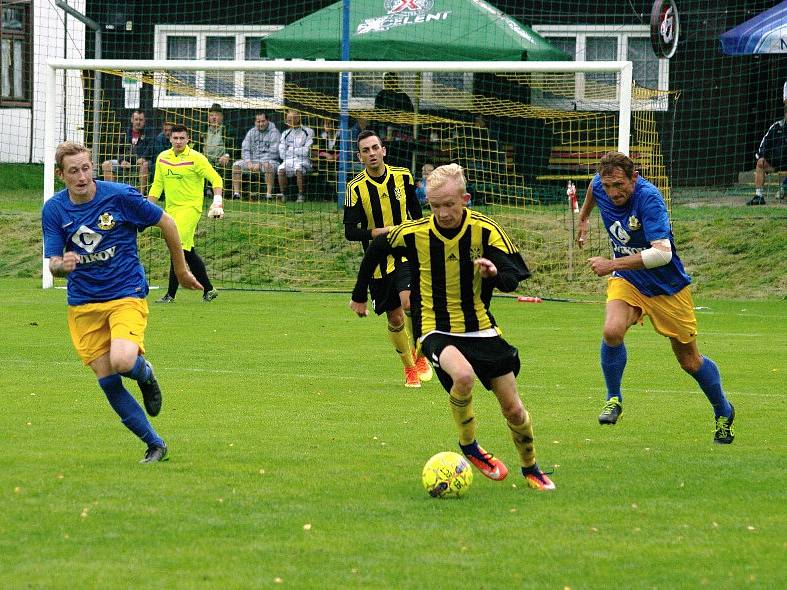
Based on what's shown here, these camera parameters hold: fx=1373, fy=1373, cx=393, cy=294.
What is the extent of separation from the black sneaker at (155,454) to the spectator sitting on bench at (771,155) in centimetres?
1711

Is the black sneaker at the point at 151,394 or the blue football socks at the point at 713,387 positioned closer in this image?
the black sneaker at the point at 151,394

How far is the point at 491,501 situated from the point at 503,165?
638 inches

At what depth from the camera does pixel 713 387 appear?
28.8 feet

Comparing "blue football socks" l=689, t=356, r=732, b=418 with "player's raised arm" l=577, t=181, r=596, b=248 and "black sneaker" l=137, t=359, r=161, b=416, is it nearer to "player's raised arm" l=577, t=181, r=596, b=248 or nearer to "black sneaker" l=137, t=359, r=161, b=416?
"player's raised arm" l=577, t=181, r=596, b=248

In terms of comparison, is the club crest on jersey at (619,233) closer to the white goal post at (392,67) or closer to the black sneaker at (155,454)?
the black sneaker at (155,454)

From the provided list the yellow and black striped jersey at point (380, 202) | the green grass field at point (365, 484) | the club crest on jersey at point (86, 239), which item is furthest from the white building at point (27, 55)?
the club crest on jersey at point (86, 239)

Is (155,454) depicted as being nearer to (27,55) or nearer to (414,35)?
(414,35)

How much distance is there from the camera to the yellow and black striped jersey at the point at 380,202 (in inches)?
457

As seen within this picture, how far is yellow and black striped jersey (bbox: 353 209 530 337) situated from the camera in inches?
283

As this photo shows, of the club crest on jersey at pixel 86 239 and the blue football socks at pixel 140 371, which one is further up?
the club crest on jersey at pixel 86 239

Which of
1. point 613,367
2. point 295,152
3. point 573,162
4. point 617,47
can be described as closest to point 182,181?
point 295,152

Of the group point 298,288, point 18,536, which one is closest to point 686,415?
point 18,536

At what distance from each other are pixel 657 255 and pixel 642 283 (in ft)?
1.59

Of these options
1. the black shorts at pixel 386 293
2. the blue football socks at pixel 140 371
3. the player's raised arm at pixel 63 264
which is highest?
the player's raised arm at pixel 63 264
